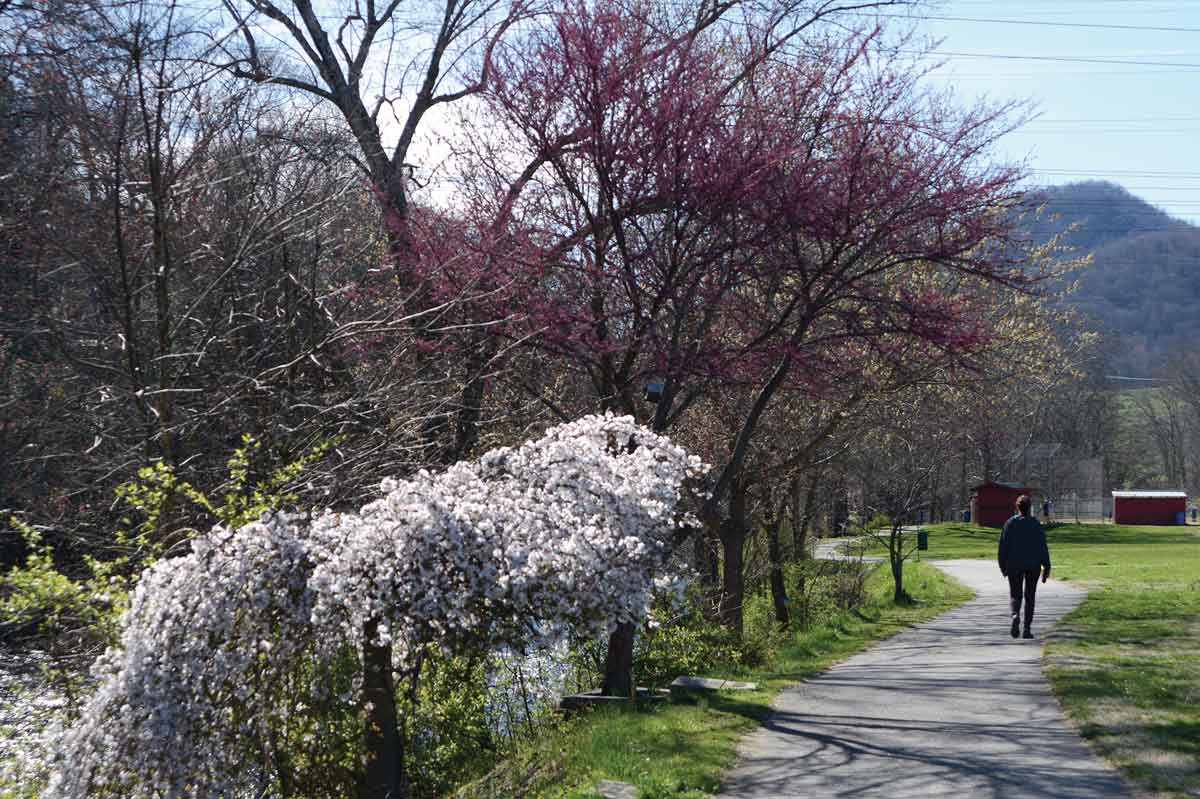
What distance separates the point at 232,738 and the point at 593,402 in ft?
23.9

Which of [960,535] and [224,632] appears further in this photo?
[960,535]

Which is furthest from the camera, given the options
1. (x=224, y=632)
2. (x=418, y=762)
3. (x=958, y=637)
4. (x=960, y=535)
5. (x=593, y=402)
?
(x=960, y=535)

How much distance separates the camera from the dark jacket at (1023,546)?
517 inches

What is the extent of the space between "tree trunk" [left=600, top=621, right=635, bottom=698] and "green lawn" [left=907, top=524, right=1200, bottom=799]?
11.9 ft

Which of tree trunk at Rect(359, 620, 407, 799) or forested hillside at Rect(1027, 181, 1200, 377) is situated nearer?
tree trunk at Rect(359, 620, 407, 799)

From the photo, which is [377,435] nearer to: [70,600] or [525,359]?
[525,359]

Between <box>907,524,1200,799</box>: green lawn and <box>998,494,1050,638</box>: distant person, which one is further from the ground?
<box>998,494,1050,638</box>: distant person

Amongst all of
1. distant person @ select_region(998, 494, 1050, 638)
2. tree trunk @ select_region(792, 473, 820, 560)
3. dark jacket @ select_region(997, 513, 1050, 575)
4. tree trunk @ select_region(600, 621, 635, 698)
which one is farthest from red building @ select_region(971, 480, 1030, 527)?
tree trunk @ select_region(600, 621, 635, 698)

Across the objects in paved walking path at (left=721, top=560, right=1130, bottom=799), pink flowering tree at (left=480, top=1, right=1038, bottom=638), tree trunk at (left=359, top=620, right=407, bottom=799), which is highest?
pink flowering tree at (left=480, top=1, right=1038, bottom=638)

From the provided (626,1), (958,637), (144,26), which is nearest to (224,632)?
(144,26)

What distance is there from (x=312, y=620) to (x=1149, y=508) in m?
73.3

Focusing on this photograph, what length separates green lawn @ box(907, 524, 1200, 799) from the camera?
743 cm

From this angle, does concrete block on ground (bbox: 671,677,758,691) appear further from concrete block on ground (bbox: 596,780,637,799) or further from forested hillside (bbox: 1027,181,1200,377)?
forested hillside (bbox: 1027,181,1200,377)

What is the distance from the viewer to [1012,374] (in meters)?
17.2
